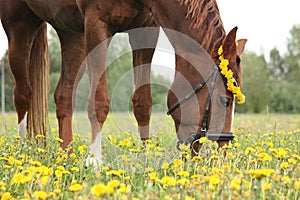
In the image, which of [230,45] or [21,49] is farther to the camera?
[21,49]

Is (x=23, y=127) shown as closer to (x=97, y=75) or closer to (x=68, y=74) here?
(x=68, y=74)

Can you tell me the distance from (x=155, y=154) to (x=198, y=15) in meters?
1.24

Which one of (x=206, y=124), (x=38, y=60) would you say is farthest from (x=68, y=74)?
(x=206, y=124)

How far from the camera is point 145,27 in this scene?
4.66 m

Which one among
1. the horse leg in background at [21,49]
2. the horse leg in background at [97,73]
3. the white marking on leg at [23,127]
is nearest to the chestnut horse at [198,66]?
the horse leg in background at [97,73]

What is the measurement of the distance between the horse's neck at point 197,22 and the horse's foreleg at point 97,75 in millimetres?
728

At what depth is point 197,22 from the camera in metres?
3.74

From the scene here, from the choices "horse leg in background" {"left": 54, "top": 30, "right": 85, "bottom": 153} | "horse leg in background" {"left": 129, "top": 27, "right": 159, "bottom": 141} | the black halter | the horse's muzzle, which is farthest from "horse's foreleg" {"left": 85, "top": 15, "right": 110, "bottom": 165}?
"horse leg in background" {"left": 54, "top": 30, "right": 85, "bottom": 153}

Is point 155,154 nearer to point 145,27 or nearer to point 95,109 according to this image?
point 95,109

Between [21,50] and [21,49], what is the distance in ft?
0.04

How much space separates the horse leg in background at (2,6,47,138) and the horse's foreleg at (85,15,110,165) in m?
1.66

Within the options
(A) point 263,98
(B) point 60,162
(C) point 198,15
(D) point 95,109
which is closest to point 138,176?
(B) point 60,162

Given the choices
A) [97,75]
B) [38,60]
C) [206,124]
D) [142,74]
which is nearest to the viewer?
[206,124]

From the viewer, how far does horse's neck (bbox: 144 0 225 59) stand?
368 cm
